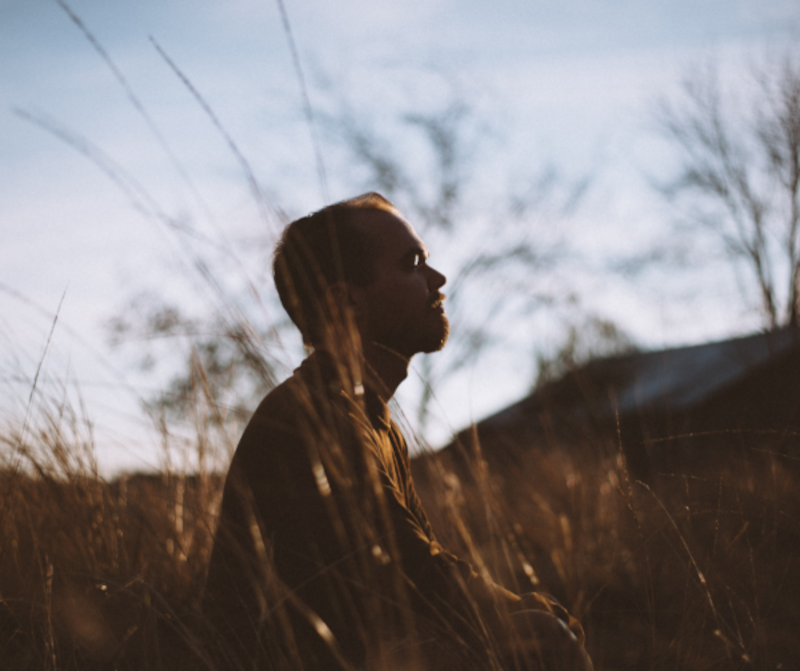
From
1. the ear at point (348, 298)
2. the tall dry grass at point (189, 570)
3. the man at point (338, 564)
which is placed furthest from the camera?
the ear at point (348, 298)

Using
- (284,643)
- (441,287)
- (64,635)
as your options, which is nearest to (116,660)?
(64,635)

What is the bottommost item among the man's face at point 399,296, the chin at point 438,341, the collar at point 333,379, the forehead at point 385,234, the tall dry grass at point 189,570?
the tall dry grass at point 189,570

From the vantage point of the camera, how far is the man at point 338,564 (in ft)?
3.10

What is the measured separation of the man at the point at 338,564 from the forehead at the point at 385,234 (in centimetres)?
32

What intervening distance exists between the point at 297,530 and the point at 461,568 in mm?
310

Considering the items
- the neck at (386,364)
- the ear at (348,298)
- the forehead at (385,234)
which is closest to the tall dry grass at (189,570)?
the neck at (386,364)

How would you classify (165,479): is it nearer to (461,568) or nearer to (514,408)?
(461,568)

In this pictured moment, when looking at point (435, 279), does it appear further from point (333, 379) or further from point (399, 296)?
point (333, 379)

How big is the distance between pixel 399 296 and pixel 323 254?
0.25 m

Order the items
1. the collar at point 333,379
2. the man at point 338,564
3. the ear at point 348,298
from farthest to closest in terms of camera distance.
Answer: the ear at point 348,298
the collar at point 333,379
the man at point 338,564

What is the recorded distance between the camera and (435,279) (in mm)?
1520

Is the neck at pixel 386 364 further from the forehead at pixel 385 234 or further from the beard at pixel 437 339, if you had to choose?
the forehead at pixel 385 234

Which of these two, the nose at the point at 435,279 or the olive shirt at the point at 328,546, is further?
the nose at the point at 435,279

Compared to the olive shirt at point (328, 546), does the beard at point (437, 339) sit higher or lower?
higher
